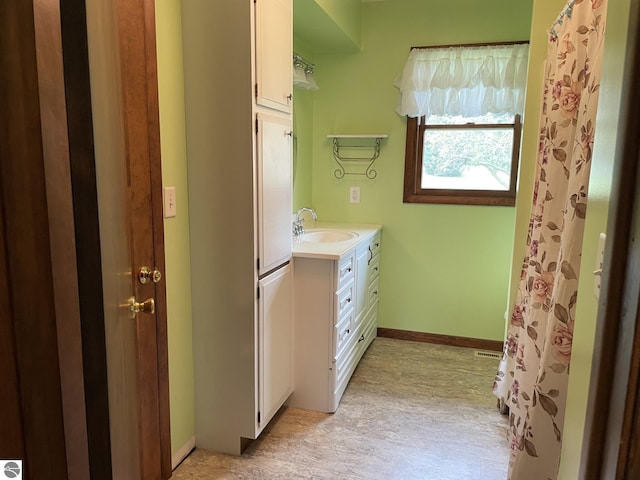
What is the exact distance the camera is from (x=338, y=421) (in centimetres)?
239

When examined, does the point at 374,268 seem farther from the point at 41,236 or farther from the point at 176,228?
the point at 41,236

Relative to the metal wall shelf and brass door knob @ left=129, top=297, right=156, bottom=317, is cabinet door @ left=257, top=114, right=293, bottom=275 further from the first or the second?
the metal wall shelf

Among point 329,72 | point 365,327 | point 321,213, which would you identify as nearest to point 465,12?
point 329,72

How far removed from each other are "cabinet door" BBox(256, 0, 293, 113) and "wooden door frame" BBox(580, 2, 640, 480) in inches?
58.0

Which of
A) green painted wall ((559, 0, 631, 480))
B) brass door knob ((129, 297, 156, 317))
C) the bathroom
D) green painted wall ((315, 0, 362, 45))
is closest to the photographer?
green painted wall ((559, 0, 631, 480))

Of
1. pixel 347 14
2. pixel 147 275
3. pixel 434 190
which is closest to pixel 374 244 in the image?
pixel 434 190

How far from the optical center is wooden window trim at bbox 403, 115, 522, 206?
10.5ft

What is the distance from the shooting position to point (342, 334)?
255 cm

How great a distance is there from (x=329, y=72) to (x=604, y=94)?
→ 2.88m

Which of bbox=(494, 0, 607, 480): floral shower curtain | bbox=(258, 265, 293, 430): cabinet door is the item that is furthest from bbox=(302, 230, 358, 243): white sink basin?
bbox=(494, 0, 607, 480): floral shower curtain

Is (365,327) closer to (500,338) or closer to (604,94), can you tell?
(500,338)

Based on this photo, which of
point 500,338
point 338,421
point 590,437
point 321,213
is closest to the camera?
point 590,437

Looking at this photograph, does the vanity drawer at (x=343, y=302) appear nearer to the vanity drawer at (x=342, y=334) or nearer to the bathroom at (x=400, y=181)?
the vanity drawer at (x=342, y=334)

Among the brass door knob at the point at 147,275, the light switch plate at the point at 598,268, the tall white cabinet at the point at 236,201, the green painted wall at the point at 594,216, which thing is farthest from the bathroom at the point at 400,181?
the light switch plate at the point at 598,268
